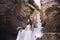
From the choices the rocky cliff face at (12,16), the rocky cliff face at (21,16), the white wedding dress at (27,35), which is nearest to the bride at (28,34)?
the white wedding dress at (27,35)

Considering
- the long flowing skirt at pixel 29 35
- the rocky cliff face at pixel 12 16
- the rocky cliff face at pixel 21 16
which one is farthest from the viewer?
the rocky cliff face at pixel 12 16

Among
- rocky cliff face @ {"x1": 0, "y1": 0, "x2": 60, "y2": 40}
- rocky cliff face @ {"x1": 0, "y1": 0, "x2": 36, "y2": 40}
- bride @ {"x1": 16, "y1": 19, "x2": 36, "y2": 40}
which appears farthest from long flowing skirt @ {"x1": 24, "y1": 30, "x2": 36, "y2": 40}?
rocky cliff face @ {"x1": 0, "y1": 0, "x2": 36, "y2": 40}

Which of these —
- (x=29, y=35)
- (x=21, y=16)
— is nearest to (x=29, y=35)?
(x=29, y=35)

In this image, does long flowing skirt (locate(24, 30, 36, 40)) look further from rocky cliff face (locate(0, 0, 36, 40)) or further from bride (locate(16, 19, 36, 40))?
rocky cliff face (locate(0, 0, 36, 40))

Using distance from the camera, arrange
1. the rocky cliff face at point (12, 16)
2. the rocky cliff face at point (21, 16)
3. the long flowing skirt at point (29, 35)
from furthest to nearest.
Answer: the rocky cliff face at point (12, 16), the rocky cliff face at point (21, 16), the long flowing skirt at point (29, 35)

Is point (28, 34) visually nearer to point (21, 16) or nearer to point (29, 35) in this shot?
point (29, 35)

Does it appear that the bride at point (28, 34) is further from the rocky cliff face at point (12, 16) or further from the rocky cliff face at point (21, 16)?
the rocky cliff face at point (12, 16)

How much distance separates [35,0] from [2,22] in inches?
114

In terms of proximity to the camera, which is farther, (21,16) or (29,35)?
(21,16)

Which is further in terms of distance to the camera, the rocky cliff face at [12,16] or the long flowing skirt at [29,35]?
the rocky cliff face at [12,16]

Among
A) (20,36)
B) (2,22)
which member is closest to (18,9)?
(2,22)

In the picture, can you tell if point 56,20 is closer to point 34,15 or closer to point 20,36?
point 34,15

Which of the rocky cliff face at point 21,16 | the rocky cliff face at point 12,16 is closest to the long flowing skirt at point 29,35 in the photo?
the rocky cliff face at point 21,16

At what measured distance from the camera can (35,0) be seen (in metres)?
12.1
